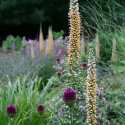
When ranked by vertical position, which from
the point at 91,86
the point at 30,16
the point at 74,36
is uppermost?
the point at 30,16

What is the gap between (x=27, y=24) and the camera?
18953 millimetres

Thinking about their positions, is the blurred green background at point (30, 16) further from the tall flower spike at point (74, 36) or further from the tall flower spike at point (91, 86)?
the tall flower spike at point (91, 86)

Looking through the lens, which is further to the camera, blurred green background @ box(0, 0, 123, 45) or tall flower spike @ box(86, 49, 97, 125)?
blurred green background @ box(0, 0, 123, 45)

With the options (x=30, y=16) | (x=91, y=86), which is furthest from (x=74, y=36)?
(x=30, y=16)

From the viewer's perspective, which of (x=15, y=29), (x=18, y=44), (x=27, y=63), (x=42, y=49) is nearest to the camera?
(x=27, y=63)

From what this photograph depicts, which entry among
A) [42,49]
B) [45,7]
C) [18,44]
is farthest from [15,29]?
[42,49]

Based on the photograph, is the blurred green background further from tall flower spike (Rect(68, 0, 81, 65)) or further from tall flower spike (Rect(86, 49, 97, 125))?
tall flower spike (Rect(86, 49, 97, 125))

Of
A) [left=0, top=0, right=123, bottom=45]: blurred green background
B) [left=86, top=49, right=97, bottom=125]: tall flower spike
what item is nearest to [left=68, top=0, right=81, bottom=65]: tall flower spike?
[left=86, top=49, right=97, bottom=125]: tall flower spike

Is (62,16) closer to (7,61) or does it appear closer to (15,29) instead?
(15,29)

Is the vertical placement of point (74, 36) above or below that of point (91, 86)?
above

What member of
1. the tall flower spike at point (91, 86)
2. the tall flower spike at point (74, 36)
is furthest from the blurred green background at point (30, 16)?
the tall flower spike at point (91, 86)

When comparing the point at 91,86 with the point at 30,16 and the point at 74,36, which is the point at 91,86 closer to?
the point at 74,36

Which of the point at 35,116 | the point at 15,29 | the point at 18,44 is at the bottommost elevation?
the point at 35,116

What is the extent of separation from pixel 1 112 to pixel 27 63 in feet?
11.6
